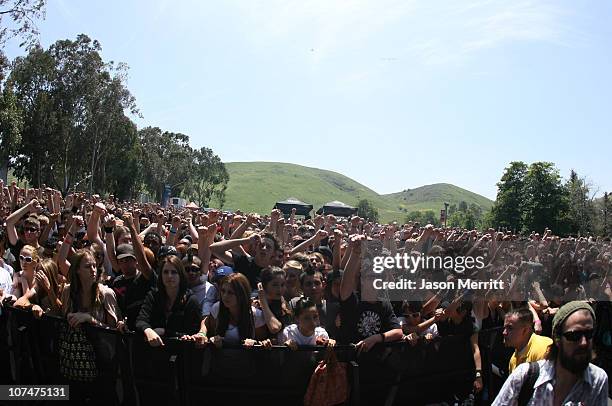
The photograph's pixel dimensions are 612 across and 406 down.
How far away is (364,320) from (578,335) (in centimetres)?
221

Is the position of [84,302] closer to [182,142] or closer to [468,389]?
[468,389]

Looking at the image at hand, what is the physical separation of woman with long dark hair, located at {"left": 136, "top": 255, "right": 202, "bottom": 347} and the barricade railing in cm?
24

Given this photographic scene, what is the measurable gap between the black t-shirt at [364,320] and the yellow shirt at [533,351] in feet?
3.38

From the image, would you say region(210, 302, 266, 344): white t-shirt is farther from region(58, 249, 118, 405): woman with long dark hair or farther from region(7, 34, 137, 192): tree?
region(7, 34, 137, 192): tree

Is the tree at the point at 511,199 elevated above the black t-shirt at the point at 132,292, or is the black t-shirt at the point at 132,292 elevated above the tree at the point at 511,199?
the tree at the point at 511,199

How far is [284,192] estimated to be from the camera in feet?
620

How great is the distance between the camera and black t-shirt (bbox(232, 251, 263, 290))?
676 centimetres

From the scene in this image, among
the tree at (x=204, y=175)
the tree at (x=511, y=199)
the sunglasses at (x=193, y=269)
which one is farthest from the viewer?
the tree at (x=204, y=175)

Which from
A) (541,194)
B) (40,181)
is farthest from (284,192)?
(40,181)

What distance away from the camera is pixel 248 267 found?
22.5 ft

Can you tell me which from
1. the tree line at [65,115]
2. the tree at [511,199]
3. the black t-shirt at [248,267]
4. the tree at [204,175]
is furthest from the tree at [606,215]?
the black t-shirt at [248,267]

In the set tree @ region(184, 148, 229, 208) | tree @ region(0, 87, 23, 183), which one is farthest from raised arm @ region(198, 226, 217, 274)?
tree @ region(184, 148, 229, 208)

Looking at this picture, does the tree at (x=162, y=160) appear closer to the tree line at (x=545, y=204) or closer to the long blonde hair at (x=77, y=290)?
the tree line at (x=545, y=204)

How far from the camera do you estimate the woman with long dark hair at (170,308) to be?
4469 millimetres
